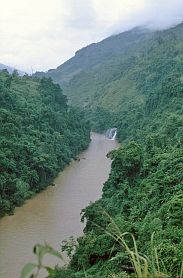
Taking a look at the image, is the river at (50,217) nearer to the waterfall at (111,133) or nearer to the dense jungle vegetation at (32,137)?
the dense jungle vegetation at (32,137)

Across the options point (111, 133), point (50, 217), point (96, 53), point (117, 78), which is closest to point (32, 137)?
point (50, 217)

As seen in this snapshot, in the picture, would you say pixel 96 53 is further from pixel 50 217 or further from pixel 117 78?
pixel 50 217

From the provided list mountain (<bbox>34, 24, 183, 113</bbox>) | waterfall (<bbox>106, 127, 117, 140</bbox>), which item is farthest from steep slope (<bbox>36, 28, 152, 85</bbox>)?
waterfall (<bbox>106, 127, 117, 140</bbox>)

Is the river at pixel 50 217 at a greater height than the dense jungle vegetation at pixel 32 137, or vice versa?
the dense jungle vegetation at pixel 32 137

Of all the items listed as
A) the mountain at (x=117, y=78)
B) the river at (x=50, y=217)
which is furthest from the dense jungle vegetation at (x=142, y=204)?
the mountain at (x=117, y=78)

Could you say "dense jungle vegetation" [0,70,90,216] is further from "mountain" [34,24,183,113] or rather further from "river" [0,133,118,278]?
"mountain" [34,24,183,113]

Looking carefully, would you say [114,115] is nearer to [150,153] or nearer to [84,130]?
[84,130]
